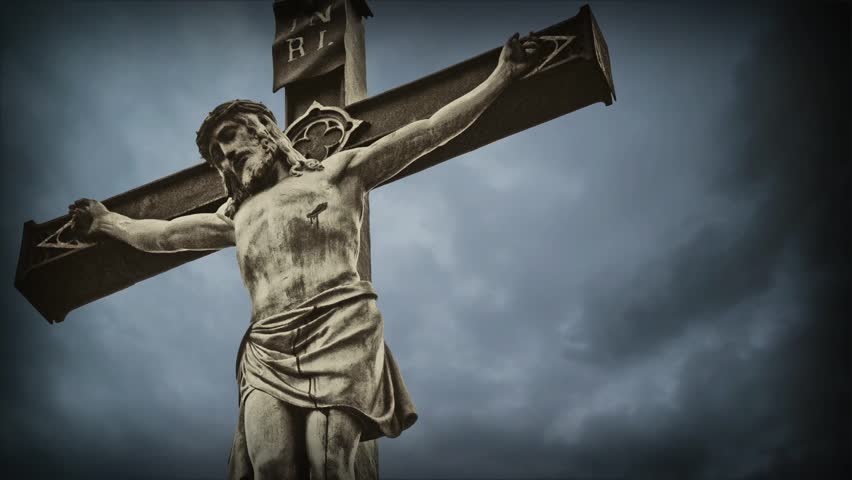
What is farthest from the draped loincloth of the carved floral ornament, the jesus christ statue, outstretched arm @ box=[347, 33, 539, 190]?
the carved floral ornament

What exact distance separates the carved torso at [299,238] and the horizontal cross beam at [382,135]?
512 millimetres

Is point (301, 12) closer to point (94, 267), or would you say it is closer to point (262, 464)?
point (94, 267)

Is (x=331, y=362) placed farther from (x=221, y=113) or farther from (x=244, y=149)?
(x=221, y=113)

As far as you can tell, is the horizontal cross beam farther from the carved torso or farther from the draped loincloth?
the draped loincloth

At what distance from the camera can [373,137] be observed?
245 inches

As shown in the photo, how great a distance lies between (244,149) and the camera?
5.77 metres

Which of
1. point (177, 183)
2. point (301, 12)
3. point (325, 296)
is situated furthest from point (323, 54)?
point (325, 296)

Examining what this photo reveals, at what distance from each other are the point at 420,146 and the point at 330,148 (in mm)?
668

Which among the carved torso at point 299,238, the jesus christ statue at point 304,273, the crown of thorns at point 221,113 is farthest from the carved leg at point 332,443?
the crown of thorns at point 221,113

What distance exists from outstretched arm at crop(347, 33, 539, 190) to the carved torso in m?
0.12

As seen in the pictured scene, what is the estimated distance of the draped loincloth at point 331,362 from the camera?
16.0ft

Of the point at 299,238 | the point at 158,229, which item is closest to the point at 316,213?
the point at 299,238

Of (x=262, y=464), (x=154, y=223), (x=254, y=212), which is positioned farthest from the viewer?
(x=154, y=223)

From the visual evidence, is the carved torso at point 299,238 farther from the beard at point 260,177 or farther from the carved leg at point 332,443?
the carved leg at point 332,443
